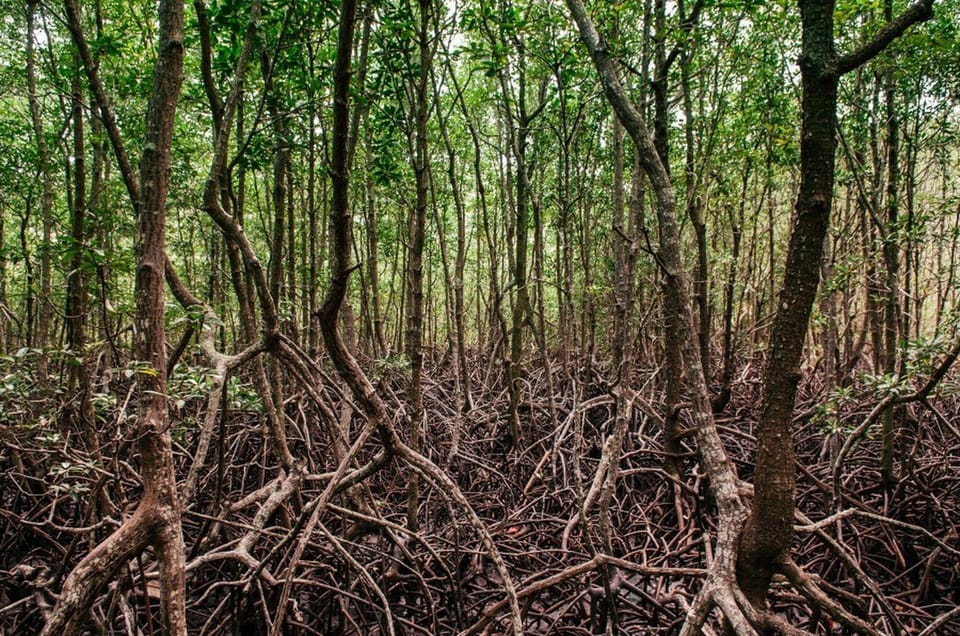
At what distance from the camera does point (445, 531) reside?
3900 millimetres

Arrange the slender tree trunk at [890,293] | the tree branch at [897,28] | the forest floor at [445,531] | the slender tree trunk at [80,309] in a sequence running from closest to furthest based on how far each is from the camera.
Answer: the tree branch at [897,28], the forest floor at [445,531], the slender tree trunk at [80,309], the slender tree trunk at [890,293]

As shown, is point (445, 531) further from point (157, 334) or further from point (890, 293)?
point (890, 293)

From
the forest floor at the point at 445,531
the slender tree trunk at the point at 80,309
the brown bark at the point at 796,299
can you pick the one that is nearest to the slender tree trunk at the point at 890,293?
the forest floor at the point at 445,531

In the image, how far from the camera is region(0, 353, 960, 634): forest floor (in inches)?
91.0

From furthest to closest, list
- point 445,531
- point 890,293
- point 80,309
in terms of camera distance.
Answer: point 445,531
point 890,293
point 80,309

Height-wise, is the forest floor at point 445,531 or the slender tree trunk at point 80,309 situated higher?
the slender tree trunk at point 80,309

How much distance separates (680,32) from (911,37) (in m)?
0.98

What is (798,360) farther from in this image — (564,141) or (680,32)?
(564,141)

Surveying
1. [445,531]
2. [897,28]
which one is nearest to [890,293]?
[897,28]

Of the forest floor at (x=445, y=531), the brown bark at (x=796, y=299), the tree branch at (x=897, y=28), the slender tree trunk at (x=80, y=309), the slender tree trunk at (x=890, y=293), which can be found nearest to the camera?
the tree branch at (x=897, y=28)

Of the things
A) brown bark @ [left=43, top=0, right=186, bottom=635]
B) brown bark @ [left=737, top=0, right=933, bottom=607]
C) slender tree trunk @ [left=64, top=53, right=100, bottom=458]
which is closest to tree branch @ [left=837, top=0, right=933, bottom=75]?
brown bark @ [left=737, top=0, right=933, bottom=607]

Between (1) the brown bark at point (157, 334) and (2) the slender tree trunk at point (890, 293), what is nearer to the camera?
(1) the brown bark at point (157, 334)

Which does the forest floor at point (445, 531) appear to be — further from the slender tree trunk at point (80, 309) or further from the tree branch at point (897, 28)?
the tree branch at point (897, 28)

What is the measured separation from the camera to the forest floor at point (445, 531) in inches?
91.0
